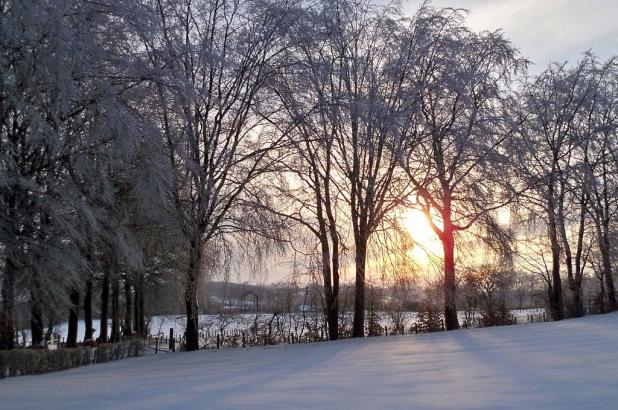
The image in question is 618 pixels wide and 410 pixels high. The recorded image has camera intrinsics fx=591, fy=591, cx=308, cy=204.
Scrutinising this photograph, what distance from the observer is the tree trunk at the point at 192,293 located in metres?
16.9

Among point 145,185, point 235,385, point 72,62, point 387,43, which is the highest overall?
point 387,43

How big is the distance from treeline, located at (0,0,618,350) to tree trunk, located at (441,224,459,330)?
83mm

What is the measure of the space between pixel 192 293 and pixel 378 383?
10.3 m

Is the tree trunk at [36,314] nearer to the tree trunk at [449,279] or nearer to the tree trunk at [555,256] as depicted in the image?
the tree trunk at [449,279]

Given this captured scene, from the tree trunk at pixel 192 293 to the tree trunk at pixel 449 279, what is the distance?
8.97m

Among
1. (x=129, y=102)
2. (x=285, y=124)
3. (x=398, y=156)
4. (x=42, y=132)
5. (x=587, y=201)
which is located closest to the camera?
(x=42, y=132)

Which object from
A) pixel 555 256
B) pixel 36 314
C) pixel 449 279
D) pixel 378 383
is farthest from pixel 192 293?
pixel 555 256

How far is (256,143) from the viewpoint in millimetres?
20359

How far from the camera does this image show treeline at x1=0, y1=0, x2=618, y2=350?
1149 centimetres

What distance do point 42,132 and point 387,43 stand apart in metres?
13.6

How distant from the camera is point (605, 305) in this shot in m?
30.7

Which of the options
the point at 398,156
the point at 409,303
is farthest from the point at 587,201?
the point at 398,156

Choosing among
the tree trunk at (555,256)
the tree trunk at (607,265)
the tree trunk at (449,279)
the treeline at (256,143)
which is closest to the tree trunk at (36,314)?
the treeline at (256,143)

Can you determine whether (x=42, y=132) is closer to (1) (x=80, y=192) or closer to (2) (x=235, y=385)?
(1) (x=80, y=192)
